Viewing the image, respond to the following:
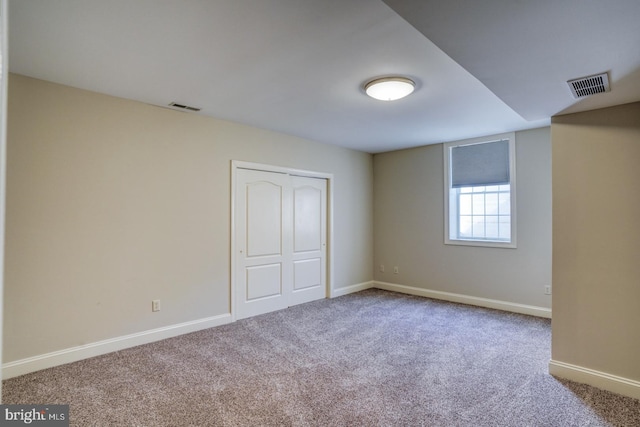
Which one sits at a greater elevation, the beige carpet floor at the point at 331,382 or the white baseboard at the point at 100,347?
the white baseboard at the point at 100,347

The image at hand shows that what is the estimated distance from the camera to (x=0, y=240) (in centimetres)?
75

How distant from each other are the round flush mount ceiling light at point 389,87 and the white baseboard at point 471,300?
10.9ft

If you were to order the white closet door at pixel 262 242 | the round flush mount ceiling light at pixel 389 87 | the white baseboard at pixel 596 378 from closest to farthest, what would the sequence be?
the white baseboard at pixel 596 378 → the round flush mount ceiling light at pixel 389 87 → the white closet door at pixel 262 242

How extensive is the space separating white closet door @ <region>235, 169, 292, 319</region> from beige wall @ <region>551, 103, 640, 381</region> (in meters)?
3.13

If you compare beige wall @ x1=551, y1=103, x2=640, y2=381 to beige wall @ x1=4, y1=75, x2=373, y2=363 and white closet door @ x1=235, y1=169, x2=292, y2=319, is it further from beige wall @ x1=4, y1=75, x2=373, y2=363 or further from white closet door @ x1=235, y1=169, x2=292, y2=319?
beige wall @ x1=4, y1=75, x2=373, y2=363

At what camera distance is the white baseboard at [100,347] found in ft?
9.03

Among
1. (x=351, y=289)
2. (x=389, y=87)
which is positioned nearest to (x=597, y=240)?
(x=389, y=87)

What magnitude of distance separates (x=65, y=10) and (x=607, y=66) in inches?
123

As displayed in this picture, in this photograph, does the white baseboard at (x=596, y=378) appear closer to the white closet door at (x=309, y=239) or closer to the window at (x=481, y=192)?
the window at (x=481, y=192)

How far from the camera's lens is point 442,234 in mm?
5203

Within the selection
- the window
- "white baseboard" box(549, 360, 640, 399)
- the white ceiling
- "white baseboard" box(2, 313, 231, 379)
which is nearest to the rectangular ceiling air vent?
the white ceiling

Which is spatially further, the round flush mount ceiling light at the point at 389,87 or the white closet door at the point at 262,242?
the white closet door at the point at 262,242

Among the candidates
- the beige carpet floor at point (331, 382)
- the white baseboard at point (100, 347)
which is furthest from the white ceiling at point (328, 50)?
the white baseboard at point (100, 347)

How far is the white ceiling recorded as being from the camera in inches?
61.4
